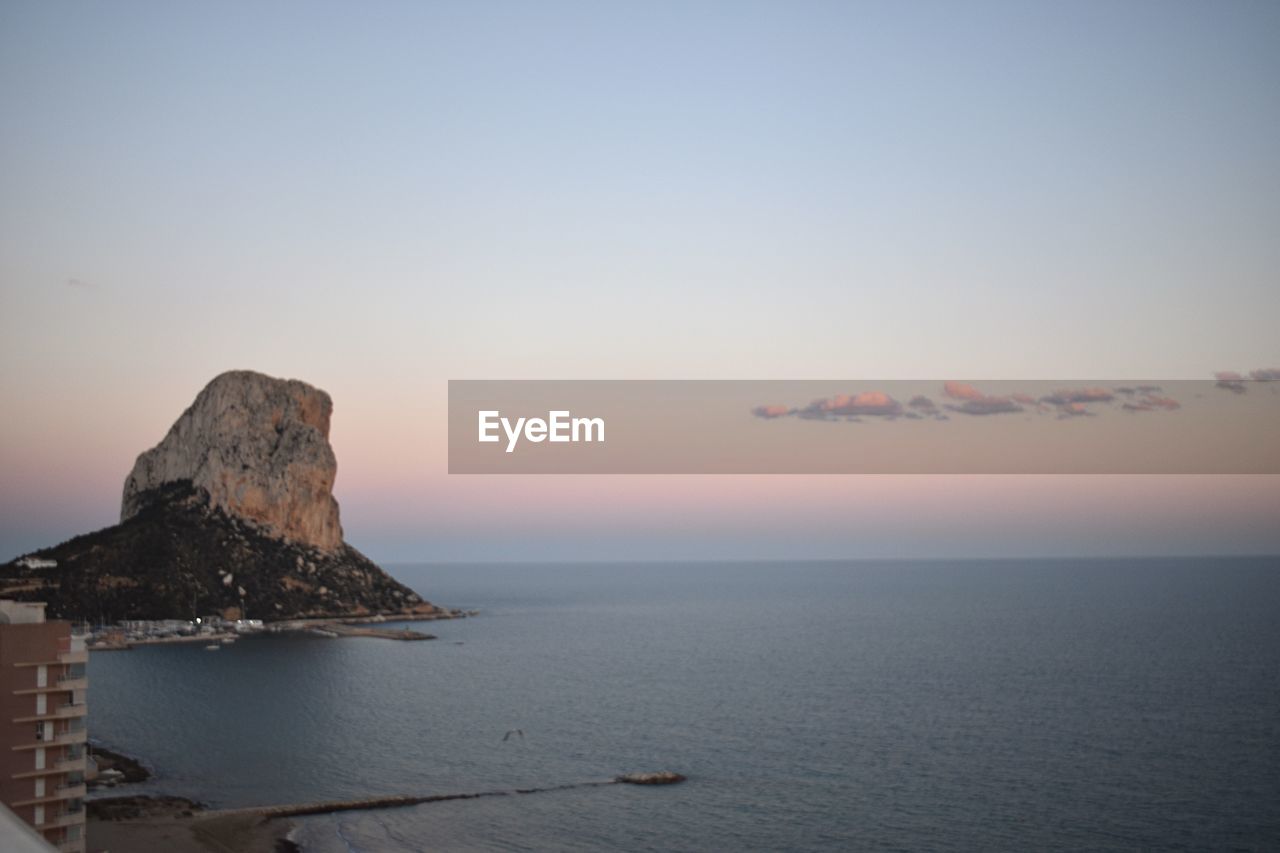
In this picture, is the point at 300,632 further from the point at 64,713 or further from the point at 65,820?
the point at 64,713

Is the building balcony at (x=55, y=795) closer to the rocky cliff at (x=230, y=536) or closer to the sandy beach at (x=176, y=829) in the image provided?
the sandy beach at (x=176, y=829)

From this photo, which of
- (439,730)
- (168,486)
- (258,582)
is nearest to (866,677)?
(439,730)

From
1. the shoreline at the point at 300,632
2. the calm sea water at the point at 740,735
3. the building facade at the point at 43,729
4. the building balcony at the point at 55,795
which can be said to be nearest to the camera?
the building facade at the point at 43,729

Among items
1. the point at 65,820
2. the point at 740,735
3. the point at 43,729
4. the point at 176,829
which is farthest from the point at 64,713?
the point at 740,735

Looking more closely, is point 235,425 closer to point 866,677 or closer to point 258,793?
point 866,677

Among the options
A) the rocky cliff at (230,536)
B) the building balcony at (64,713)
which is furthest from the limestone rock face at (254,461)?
the building balcony at (64,713)

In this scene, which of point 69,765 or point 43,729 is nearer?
point 43,729

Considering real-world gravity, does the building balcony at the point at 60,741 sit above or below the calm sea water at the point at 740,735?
above
